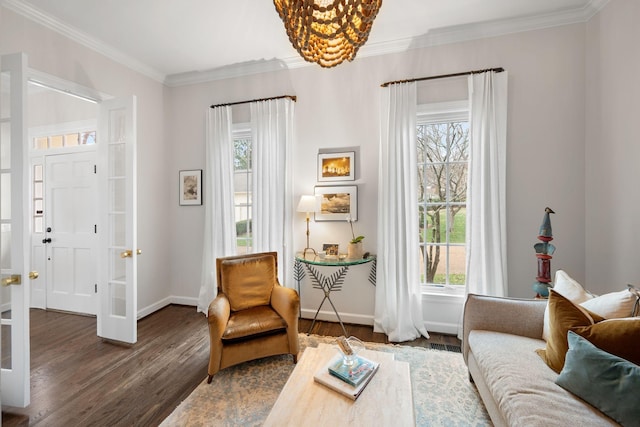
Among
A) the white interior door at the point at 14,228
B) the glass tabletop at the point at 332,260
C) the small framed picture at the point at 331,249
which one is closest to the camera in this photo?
the white interior door at the point at 14,228

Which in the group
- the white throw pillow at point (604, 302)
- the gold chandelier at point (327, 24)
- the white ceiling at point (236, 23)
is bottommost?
the white throw pillow at point (604, 302)

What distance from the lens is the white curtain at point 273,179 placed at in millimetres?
3201

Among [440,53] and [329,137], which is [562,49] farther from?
[329,137]

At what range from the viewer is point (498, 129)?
2.62 m

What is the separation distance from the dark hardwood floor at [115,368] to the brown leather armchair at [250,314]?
41 cm

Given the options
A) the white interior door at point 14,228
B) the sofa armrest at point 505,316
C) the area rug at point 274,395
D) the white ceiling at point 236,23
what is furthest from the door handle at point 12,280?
the sofa armrest at point 505,316

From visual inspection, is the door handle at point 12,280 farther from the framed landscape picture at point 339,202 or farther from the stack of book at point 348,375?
the framed landscape picture at point 339,202

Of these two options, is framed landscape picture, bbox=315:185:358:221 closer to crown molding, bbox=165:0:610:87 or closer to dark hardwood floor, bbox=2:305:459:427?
dark hardwood floor, bbox=2:305:459:427

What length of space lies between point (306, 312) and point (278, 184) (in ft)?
5.16

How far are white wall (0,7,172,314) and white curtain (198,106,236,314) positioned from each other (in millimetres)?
683

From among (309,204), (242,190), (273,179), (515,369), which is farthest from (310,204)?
(515,369)

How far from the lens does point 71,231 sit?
3543 mm

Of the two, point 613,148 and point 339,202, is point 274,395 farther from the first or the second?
point 613,148

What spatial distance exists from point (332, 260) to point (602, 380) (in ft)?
6.24
